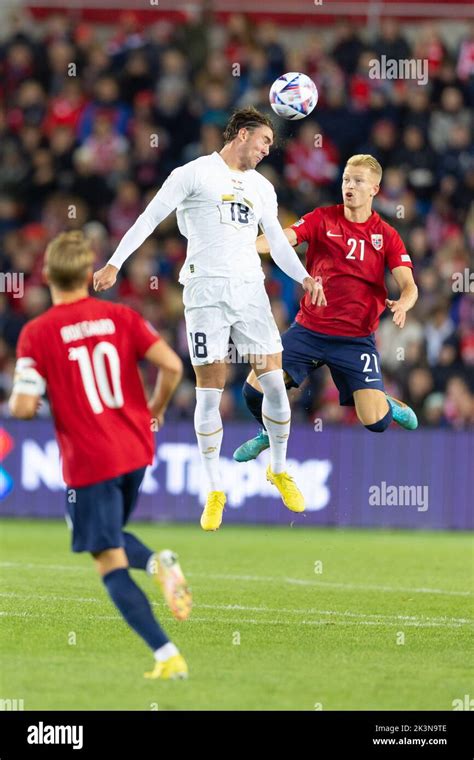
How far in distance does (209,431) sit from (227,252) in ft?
4.61

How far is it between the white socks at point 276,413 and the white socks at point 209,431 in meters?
0.38

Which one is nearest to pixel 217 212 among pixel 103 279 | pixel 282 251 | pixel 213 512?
pixel 282 251

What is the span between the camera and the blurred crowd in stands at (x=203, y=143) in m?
18.5

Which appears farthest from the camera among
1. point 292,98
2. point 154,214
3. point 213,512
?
point 292,98

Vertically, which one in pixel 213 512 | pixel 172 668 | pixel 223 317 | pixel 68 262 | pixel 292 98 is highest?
pixel 292 98

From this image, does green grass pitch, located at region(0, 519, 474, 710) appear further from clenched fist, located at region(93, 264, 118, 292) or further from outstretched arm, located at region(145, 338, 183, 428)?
clenched fist, located at region(93, 264, 118, 292)

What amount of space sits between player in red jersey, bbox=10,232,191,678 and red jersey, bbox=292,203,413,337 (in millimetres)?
3775

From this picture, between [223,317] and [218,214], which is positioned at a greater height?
[218,214]

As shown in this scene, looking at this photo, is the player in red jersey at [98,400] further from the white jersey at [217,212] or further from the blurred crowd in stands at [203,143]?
the blurred crowd in stands at [203,143]

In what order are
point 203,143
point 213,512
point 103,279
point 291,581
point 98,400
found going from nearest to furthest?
point 98,400, point 103,279, point 213,512, point 291,581, point 203,143

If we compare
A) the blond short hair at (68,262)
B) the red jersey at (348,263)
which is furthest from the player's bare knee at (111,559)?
the red jersey at (348,263)

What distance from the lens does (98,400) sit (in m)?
7.51

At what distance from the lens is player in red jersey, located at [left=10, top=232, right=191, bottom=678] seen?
7.44 meters

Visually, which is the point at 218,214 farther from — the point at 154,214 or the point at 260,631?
the point at 260,631
